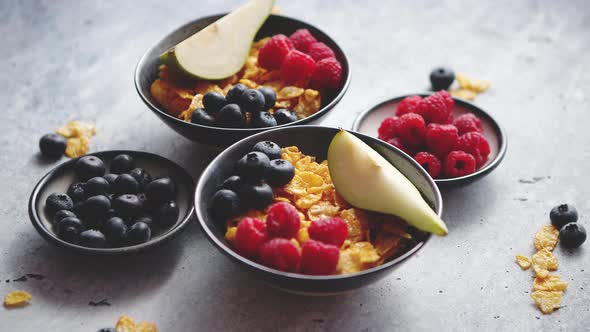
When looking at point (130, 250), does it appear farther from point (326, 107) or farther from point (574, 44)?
point (574, 44)

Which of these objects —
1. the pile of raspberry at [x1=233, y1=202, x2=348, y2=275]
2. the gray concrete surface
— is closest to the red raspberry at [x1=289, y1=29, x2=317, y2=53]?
the gray concrete surface

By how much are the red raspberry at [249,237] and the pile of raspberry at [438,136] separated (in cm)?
A: 54

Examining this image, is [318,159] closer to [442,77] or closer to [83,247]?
[83,247]

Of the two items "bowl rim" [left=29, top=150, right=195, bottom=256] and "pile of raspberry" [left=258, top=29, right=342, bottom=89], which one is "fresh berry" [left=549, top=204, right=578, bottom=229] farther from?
"bowl rim" [left=29, top=150, right=195, bottom=256]

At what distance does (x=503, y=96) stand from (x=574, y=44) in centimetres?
46

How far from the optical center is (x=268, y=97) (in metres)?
1.56

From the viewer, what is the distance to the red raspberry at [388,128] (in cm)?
165

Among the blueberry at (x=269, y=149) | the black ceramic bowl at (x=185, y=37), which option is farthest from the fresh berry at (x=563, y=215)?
the blueberry at (x=269, y=149)

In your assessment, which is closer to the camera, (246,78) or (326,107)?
(326,107)

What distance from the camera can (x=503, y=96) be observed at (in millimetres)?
2004

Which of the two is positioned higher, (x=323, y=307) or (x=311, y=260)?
(x=311, y=260)

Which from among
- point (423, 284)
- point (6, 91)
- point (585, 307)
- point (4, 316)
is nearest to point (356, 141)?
point (423, 284)

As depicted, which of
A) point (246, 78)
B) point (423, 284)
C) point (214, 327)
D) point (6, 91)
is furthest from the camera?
point (6, 91)

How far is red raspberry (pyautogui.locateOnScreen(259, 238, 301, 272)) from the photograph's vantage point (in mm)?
1146
